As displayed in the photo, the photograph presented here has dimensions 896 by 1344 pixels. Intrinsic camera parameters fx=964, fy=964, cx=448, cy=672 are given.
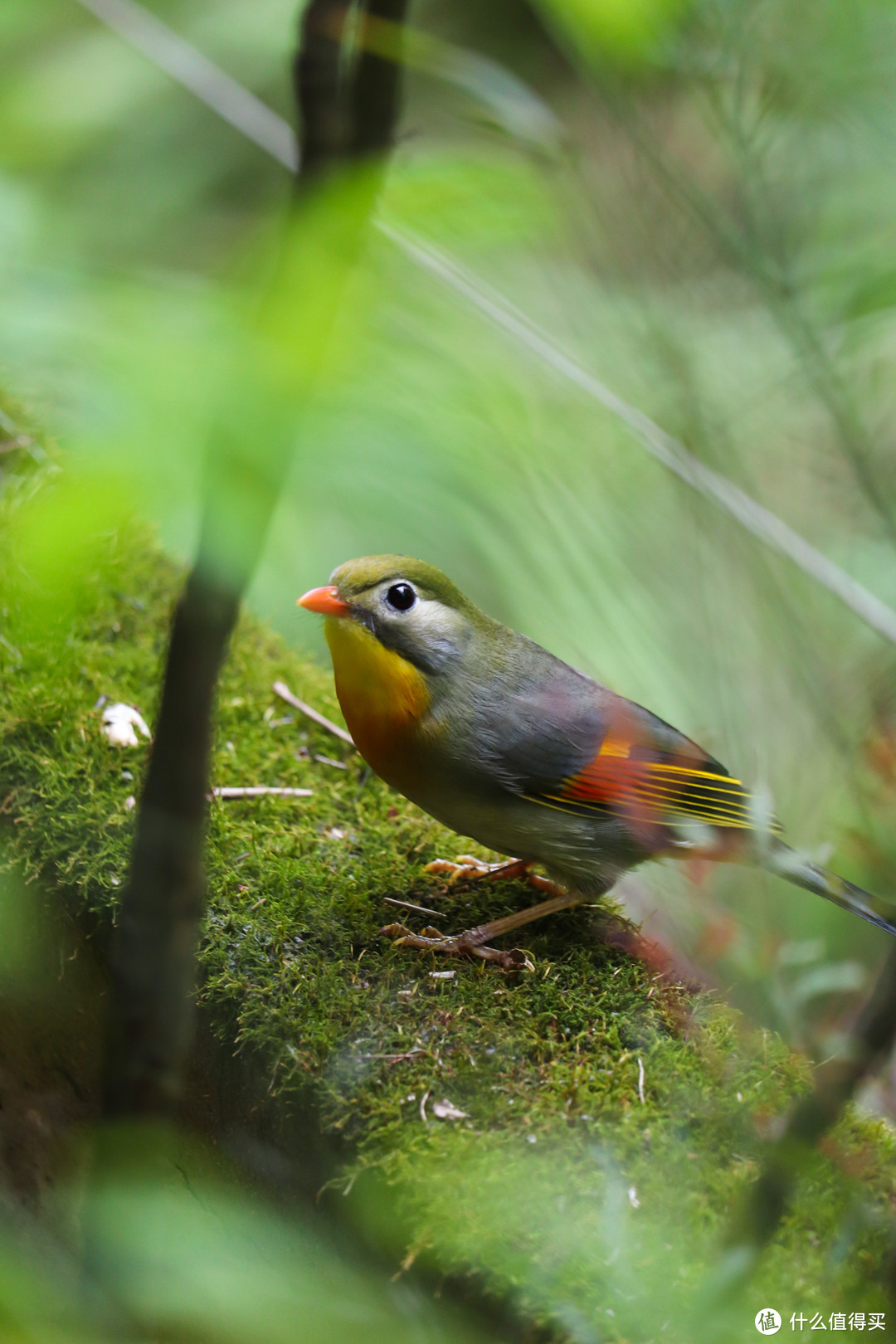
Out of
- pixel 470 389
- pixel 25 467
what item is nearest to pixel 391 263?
pixel 470 389

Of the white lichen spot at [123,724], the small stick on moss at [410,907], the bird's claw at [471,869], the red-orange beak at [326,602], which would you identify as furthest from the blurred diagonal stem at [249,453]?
the white lichen spot at [123,724]

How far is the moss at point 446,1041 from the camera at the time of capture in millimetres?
1592

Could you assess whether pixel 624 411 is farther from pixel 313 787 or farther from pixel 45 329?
pixel 45 329

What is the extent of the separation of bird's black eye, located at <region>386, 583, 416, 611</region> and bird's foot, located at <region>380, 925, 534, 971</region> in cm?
81

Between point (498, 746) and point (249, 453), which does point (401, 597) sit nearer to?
point (498, 746)

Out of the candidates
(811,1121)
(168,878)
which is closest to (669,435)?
(811,1121)

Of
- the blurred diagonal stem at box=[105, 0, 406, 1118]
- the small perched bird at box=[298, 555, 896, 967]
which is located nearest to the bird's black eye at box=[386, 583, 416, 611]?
the small perched bird at box=[298, 555, 896, 967]

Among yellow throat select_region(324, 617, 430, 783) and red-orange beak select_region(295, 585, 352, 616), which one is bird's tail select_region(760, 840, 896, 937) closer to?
yellow throat select_region(324, 617, 430, 783)

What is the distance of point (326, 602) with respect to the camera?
2.26 metres

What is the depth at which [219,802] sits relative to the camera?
2.80 meters

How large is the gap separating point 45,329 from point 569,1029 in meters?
1.96

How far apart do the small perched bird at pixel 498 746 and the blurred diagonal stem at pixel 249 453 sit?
1445 mm

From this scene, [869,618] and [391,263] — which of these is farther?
[869,618]

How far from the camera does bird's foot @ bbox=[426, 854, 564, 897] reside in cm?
281
